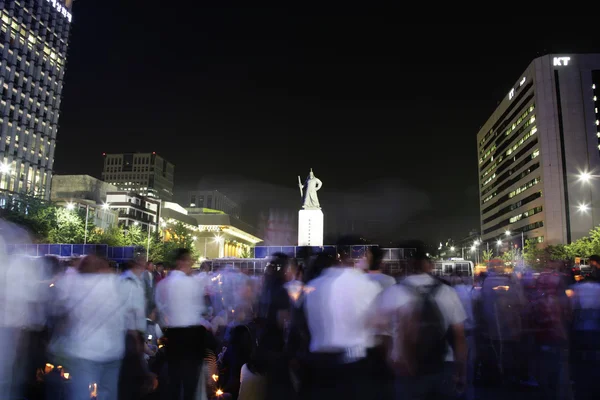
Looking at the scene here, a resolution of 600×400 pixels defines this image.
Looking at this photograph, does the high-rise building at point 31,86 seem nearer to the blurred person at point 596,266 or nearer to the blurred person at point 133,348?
the blurred person at point 133,348

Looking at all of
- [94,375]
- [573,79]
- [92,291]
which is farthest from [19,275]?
[573,79]

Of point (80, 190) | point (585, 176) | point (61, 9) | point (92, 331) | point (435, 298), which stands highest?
point (61, 9)

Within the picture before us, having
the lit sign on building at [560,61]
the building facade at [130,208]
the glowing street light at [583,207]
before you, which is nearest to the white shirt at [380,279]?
the building facade at [130,208]

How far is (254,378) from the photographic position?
4742mm

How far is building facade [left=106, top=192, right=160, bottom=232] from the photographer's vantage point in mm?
88188

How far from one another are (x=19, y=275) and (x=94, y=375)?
1257 mm

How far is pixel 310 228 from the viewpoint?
136 ft

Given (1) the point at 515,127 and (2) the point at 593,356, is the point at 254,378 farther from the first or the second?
(1) the point at 515,127

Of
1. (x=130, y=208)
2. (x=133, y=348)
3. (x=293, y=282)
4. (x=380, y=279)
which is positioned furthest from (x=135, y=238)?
(x=380, y=279)

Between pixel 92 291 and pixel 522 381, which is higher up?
pixel 92 291

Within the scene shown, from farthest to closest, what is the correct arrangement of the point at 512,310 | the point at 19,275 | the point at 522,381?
the point at 522,381 < the point at 512,310 < the point at 19,275

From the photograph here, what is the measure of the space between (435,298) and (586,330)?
4058 millimetres

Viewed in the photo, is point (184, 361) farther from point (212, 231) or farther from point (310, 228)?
point (212, 231)

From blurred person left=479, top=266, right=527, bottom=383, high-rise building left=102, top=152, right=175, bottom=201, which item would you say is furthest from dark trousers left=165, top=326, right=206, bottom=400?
high-rise building left=102, top=152, right=175, bottom=201
